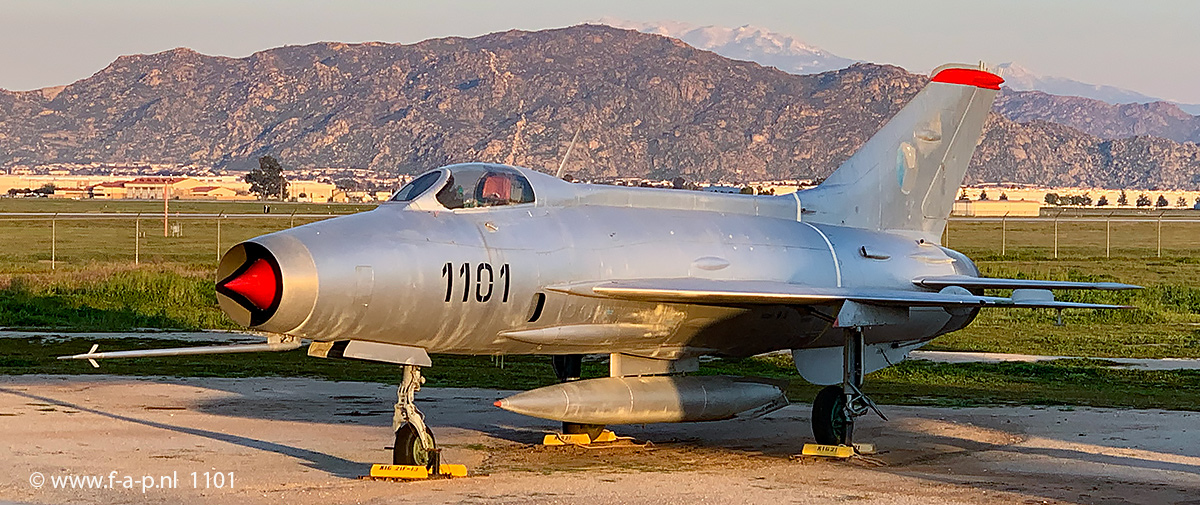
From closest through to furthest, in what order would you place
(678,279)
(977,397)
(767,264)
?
(678,279), (767,264), (977,397)

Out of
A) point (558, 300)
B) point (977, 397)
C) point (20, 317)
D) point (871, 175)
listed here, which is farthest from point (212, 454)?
point (20, 317)

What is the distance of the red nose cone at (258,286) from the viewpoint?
11414 millimetres

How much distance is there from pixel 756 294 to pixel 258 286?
16.1 ft

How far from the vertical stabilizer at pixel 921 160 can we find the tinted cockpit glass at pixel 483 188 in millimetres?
5080

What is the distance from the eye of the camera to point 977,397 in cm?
2105

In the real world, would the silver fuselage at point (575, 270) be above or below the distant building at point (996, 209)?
below

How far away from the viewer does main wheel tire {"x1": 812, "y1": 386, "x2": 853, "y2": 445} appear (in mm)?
15609

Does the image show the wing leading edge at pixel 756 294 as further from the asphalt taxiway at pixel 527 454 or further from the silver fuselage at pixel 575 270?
the asphalt taxiway at pixel 527 454

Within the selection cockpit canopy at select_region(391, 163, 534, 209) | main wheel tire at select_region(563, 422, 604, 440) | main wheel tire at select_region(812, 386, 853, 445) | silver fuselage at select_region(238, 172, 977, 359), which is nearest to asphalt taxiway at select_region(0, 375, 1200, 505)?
main wheel tire at select_region(812, 386, 853, 445)

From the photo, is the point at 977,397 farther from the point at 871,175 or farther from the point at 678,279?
the point at 678,279

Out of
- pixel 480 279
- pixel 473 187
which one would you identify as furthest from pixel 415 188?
pixel 480 279

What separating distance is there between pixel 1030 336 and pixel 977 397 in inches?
467

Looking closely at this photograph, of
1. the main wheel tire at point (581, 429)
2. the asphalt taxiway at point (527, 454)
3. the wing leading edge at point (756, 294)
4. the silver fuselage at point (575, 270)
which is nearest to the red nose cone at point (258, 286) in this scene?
the silver fuselage at point (575, 270)

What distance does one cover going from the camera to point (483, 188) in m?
13.7
